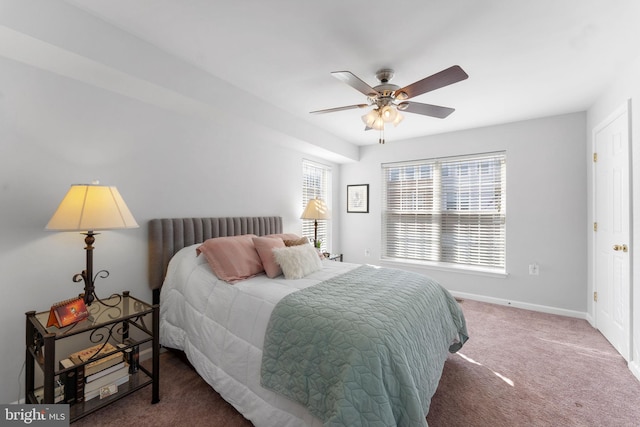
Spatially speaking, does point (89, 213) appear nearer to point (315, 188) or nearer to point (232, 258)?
point (232, 258)

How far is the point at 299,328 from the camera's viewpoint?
1.52m

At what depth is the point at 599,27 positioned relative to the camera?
1.84 m

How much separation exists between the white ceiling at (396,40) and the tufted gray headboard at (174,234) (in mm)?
1382

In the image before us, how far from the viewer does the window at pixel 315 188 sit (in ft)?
14.7

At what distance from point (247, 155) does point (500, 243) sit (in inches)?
144

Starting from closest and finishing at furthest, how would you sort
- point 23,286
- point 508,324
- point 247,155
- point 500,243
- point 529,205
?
1. point 23,286
2. point 508,324
3. point 247,155
4. point 529,205
5. point 500,243

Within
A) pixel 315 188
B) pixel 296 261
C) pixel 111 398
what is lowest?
pixel 111 398

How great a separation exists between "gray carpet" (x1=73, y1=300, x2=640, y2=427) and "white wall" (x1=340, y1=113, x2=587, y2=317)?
81cm

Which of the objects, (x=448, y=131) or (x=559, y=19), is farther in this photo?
(x=448, y=131)

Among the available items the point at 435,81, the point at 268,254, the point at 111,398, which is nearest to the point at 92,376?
the point at 111,398

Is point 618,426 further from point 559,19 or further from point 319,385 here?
point 559,19

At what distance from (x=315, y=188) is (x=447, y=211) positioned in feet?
6.99

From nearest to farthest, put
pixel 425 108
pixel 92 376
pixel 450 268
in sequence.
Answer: pixel 92 376
pixel 425 108
pixel 450 268

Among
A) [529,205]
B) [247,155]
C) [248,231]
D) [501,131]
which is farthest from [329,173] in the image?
[529,205]
